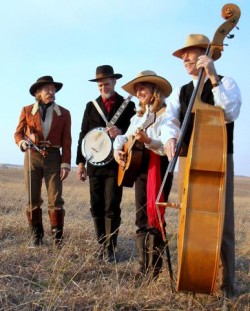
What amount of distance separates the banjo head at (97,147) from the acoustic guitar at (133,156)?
783mm

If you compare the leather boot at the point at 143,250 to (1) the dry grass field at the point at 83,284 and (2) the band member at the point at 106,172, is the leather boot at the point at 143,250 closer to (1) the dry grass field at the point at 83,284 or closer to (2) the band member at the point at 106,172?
(1) the dry grass field at the point at 83,284

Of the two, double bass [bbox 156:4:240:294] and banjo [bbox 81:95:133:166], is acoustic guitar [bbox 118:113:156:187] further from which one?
double bass [bbox 156:4:240:294]

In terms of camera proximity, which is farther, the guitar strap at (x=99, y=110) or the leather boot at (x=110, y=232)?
the guitar strap at (x=99, y=110)

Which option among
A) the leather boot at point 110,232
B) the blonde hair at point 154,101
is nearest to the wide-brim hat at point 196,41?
the blonde hair at point 154,101

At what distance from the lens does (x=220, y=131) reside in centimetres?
338

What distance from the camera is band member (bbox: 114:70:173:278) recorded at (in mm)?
4652

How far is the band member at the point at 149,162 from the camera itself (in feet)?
15.3

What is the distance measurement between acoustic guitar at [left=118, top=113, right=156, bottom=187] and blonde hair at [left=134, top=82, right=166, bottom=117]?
0.11 m

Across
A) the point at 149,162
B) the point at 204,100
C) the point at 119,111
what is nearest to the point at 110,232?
the point at 149,162

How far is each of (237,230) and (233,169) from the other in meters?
5.64

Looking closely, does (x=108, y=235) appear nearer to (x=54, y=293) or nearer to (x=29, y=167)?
(x=29, y=167)

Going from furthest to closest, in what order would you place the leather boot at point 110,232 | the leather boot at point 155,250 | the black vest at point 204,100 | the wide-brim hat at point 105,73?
the wide-brim hat at point 105,73 < the leather boot at point 110,232 < the leather boot at point 155,250 < the black vest at point 204,100

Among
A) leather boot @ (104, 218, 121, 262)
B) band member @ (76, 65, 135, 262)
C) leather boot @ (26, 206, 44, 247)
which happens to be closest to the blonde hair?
band member @ (76, 65, 135, 262)

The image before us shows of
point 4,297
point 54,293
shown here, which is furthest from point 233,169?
point 4,297
